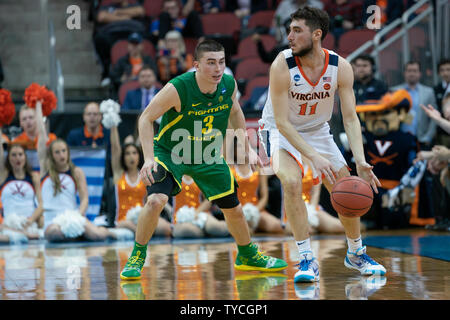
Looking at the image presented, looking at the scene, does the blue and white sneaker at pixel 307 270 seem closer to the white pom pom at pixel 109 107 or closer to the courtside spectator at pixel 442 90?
the white pom pom at pixel 109 107

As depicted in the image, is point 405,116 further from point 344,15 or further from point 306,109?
point 306,109

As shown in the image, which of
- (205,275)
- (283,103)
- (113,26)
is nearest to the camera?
(283,103)

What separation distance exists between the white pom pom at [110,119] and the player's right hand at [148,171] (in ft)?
12.5

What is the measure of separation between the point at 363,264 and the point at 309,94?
142cm

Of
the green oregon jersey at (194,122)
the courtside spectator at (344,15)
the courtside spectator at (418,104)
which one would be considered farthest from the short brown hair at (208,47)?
the courtside spectator at (344,15)

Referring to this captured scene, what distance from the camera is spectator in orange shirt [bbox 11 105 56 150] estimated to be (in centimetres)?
958

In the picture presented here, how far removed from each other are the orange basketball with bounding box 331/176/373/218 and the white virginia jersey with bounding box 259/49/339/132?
0.62 metres

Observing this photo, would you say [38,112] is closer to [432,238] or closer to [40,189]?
[40,189]

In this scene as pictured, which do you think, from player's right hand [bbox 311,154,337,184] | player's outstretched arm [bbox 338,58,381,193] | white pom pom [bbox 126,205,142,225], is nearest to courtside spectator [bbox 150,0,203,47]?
white pom pom [bbox 126,205,142,225]

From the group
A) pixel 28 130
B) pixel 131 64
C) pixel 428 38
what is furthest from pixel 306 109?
pixel 131 64

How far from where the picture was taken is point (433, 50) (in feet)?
A: 36.3

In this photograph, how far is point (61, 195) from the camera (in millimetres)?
9266

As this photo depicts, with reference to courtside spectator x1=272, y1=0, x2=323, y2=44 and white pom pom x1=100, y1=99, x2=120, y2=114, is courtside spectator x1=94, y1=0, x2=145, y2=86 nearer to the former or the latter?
courtside spectator x1=272, y1=0, x2=323, y2=44
